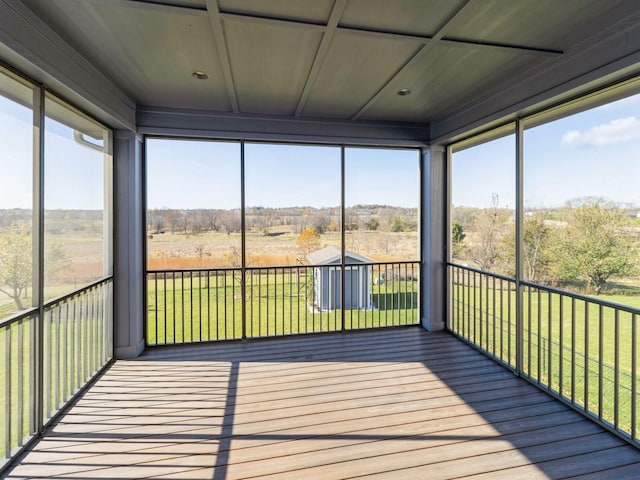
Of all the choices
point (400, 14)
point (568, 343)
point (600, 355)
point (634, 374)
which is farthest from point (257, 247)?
point (634, 374)

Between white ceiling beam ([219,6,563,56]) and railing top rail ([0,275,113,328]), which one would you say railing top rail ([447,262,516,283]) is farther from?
railing top rail ([0,275,113,328])

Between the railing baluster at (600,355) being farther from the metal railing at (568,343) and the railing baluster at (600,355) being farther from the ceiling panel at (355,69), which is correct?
the ceiling panel at (355,69)

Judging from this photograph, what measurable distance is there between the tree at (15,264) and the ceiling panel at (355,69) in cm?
233

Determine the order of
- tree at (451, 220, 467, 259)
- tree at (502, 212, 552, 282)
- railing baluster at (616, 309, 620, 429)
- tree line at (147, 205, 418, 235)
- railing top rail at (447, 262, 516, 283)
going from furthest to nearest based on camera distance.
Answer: tree at (451, 220, 467, 259) < tree line at (147, 205, 418, 235) < railing top rail at (447, 262, 516, 283) < tree at (502, 212, 552, 282) < railing baluster at (616, 309, 620, 429)

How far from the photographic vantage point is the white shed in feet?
14.6

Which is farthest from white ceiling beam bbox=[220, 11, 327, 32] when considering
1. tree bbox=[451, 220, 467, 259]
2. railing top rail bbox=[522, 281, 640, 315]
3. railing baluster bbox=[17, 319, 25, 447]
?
tree bbox=[451, 220, 467, 259]

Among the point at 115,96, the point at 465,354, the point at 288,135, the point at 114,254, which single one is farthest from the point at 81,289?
the point at 465,354

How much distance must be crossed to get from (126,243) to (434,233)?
351 centimetres

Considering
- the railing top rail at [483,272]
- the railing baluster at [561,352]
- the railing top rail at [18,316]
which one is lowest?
the railing baluster at [561,352]

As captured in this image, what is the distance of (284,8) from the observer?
191 cm

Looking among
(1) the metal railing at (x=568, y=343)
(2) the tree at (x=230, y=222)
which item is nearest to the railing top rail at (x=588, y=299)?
(1) the metal railing at (x=568, y=343)

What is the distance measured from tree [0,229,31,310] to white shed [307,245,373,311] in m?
2.81

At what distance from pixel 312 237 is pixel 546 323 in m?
2.58

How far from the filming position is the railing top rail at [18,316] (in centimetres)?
196
